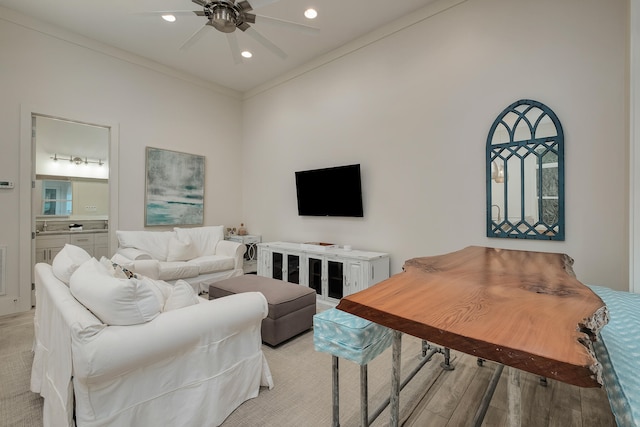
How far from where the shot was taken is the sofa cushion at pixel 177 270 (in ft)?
12.0

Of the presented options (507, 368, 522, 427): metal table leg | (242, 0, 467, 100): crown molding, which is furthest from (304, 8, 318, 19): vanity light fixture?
(507, 368, 522, 427): metal table leg

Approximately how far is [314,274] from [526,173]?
2.63m

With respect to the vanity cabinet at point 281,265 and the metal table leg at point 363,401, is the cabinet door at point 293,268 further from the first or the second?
the metal table leg at point 363,401

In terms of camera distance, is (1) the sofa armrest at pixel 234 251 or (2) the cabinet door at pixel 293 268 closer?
(2) the cabinet door at pixel 293 268

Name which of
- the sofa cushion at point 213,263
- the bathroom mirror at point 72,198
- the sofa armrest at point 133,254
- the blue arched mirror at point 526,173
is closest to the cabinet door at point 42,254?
the bathroom mirror at point 72,198

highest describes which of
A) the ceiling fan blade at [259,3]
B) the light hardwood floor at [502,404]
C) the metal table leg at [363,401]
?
the ceiling fan blade at [259,3]

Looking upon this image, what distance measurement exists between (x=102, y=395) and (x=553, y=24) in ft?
13.6

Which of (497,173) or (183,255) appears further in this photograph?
(183,255)

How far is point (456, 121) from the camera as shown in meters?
3.16

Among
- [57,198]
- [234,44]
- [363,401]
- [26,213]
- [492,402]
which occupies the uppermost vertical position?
[234,44]

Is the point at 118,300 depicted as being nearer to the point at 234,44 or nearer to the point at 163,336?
the point at 163,336

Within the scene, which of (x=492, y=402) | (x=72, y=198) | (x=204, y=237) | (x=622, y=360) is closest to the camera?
(x=622, y=360)

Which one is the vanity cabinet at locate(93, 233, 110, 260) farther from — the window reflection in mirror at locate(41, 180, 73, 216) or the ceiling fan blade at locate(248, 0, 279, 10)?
the ceiling fan blade at locate(248, 0, 279, 10)

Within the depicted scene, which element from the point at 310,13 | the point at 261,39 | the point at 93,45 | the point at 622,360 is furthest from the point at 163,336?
the point at 93,45
